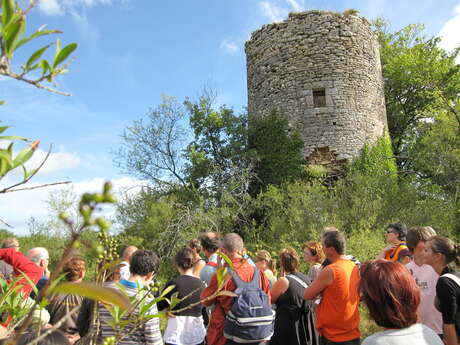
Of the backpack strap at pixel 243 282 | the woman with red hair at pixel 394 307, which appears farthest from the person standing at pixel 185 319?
the woman with red hair at pixel 394 307

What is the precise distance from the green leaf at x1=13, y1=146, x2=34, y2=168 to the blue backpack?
8.26 feet

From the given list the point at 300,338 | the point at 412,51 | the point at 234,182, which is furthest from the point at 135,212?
the point at 412,51

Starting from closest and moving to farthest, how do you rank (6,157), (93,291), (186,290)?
(93,291) < (6,157) < (186,290)

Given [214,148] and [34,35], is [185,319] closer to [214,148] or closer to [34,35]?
[34,35]

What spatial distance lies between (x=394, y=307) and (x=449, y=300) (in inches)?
45.7

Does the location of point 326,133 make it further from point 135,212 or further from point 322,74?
point 135,212

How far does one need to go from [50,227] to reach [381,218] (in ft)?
53.0

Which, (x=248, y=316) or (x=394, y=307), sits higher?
(x=394, y=307)

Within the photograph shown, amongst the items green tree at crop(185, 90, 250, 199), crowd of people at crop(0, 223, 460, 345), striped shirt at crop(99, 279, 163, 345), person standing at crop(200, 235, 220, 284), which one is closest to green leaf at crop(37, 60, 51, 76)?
crowd of people at crop(0, 223, 460, 345)

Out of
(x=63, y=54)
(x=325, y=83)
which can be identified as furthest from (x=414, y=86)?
(x=63, y=54)

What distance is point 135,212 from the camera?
12.2 meters

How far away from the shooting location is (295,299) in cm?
386

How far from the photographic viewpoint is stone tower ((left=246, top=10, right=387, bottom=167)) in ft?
38.9

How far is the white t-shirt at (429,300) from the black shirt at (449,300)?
1.39 ft
